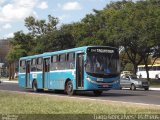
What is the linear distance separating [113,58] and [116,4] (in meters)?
53.7

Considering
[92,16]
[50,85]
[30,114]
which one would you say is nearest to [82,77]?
[50,85]

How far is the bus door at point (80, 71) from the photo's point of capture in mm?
27266

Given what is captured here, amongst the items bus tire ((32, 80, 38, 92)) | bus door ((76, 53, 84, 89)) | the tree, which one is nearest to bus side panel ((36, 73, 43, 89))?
bus tire ((32, 80, 38, 92))

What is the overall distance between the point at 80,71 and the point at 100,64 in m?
1.44

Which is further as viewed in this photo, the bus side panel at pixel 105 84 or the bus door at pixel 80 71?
the bus door at pixel 80 71

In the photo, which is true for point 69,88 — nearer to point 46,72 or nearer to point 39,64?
point 46,72

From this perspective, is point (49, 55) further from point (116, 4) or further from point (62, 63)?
point (116, 4)

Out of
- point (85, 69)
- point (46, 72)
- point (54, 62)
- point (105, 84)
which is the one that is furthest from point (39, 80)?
point (105, 84)

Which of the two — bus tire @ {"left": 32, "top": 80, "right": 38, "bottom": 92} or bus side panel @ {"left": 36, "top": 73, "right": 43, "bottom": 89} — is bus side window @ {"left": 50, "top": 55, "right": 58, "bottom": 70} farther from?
bus tire @ {"left": 32, "top": 80, "right": 38, "bottom": 92}

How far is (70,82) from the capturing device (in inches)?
1129

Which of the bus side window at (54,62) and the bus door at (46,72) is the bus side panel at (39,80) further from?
the bus side window at (54,62)

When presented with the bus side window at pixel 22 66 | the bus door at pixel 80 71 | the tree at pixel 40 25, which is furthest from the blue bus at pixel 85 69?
the tree at pixel 40 25

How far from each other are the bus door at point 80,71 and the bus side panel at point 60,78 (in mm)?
486

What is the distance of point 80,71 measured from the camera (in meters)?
27.5
